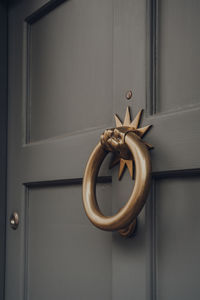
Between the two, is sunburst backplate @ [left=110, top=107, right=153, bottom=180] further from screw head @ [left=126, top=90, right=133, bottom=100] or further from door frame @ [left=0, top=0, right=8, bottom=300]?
door frame @ [left=0, top=0, right=8, bottom=300]

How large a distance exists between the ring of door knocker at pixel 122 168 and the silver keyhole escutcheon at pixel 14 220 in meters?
0.35

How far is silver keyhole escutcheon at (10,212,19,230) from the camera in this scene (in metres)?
0.89

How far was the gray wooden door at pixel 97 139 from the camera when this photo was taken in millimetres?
537

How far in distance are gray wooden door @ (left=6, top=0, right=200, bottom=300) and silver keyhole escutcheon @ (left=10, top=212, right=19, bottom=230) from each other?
0.5 inches

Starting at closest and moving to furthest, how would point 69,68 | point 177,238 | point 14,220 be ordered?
point 177,238 → point 69,68 → point 14,220

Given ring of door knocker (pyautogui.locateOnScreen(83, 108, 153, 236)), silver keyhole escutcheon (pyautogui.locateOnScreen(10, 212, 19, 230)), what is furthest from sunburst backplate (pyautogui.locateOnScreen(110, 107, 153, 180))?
silver keyhole escutcheon (pyautogui.locateOnScreen(10, 212, 19, 230))

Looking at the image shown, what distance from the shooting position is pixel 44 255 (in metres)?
0.81

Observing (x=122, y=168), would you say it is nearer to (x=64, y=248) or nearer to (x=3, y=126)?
(x=64, y=248)

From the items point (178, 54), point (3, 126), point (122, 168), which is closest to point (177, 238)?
point (122, 168)

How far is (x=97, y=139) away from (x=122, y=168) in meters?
0.09

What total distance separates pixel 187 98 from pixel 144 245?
0.21 metres

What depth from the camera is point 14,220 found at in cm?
89

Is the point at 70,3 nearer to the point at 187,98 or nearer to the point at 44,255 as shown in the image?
the point at 187,98

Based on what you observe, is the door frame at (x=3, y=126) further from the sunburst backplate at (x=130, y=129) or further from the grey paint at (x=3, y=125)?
the sunburst backplate at (x=130, y=129)
